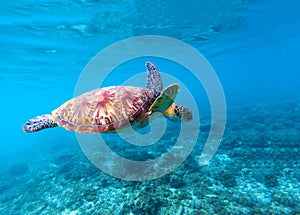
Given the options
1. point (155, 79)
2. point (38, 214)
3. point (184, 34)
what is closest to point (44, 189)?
point (38, 214)

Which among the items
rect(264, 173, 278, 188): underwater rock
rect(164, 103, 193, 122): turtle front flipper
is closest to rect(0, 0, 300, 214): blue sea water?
rect(264, 173, 278, 188): underwater rock

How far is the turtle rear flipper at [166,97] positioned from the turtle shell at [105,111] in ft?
2.02

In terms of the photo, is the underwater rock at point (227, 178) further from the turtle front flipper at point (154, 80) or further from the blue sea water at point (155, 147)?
the turtle front flipper at point (154, 80)

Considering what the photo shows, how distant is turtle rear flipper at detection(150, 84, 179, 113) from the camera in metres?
4.55

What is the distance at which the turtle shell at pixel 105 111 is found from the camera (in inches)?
216

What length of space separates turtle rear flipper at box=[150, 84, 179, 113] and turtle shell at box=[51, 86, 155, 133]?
615mm

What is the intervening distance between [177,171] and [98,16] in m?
13.9

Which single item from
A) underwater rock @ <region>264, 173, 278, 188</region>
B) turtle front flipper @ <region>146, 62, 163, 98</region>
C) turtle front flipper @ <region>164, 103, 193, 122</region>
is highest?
turtle front flipper @ <region>146, 62, 163, 98</region>

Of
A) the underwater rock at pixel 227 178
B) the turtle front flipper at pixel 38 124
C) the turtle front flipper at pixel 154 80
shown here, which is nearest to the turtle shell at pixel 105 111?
the turtle front flipper at pixel 38 124

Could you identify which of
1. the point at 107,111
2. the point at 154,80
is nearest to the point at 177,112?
the point at 154,80

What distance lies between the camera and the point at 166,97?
4.78m

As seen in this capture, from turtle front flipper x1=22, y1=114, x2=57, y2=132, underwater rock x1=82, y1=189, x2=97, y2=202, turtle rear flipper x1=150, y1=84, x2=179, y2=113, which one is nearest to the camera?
turtle rear flipper x1=150, y1=84, x2=179, y2=113

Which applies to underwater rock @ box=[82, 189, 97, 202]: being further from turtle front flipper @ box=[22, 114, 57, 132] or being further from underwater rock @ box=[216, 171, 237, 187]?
underwater rock @ box=[216, 171, 237, 187]

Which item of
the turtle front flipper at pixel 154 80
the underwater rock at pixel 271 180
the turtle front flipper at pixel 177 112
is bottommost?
the underwater rock at pixel 271 180
